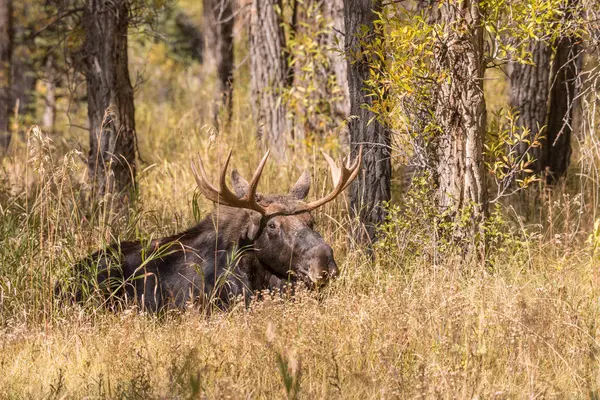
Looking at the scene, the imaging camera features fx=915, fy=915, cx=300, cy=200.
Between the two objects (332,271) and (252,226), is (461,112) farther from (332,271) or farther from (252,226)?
(252,226)

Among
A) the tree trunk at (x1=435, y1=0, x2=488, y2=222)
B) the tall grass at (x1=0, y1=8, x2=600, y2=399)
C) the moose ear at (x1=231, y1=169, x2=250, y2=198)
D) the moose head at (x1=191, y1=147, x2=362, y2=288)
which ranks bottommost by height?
the tall grass at (x1=0, y1=8, x2=600, y2=399)

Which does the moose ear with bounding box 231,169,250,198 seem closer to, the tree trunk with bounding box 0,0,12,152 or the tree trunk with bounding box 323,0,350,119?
the tree trunk with bounding box 323,0,350,119

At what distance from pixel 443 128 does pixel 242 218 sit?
1.79 meters

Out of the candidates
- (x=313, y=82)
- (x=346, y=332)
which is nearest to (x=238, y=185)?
(x=346, y=332)

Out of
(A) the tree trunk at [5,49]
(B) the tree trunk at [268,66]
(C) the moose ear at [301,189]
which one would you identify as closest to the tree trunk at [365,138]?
(C) the moose ear at [301,189]

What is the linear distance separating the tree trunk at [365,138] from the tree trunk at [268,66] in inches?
165

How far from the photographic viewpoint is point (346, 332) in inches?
224

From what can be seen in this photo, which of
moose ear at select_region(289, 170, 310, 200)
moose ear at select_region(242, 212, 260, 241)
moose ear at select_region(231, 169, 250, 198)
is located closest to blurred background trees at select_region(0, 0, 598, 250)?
moose ear at select_region(289, 170, 310, 200)

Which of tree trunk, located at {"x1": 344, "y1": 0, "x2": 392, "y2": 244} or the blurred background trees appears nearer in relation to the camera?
the blurred background trees

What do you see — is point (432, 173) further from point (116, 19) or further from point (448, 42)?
point (116, 19)

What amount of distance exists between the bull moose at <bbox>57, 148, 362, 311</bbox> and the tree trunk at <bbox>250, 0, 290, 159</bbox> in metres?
4.69

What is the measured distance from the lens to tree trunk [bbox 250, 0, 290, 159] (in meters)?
12.2

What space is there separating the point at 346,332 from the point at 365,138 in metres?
2.62

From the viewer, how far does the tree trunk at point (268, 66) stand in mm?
12234
